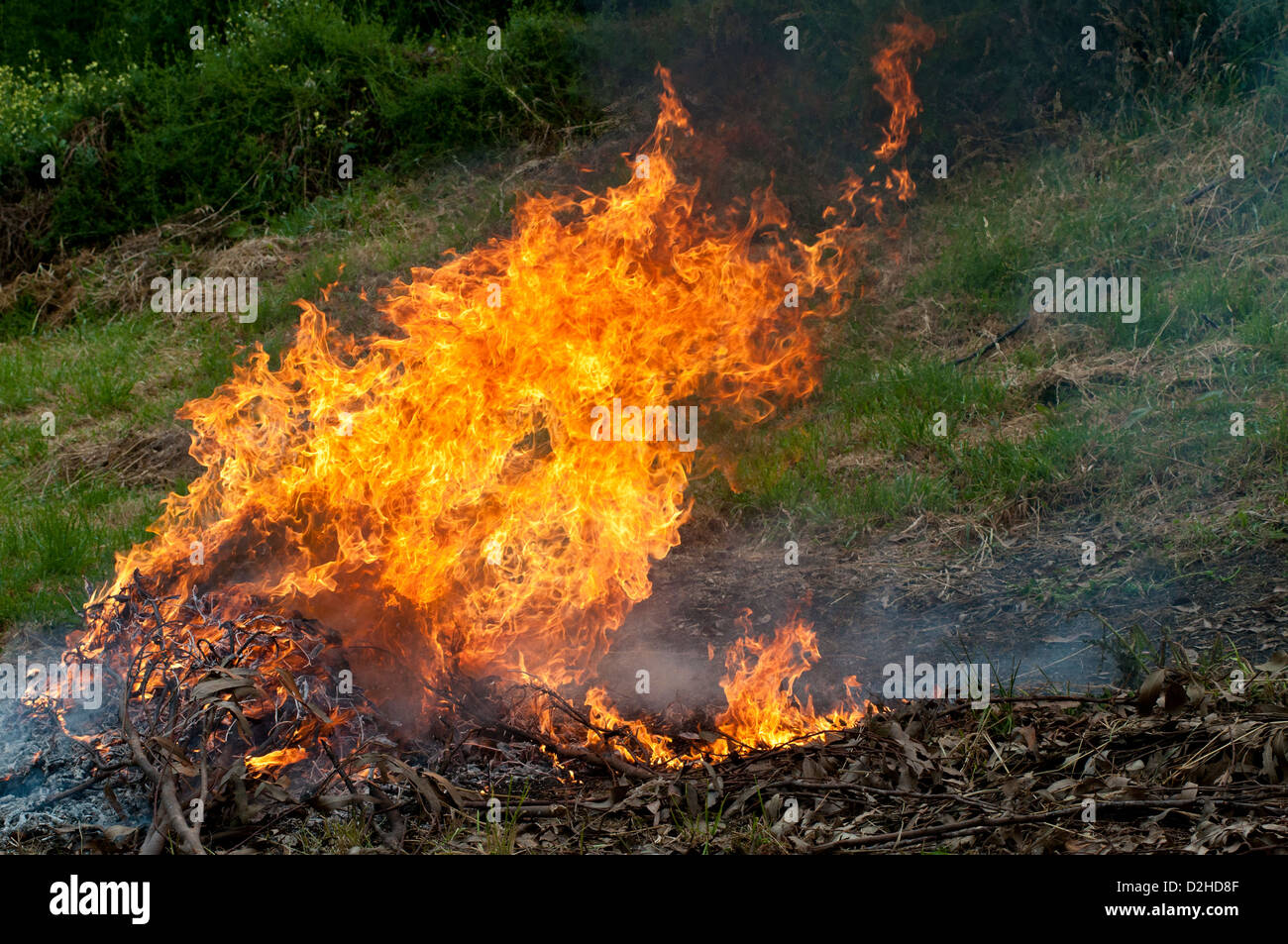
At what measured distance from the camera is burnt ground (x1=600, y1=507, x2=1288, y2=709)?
536cm

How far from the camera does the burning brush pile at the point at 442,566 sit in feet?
15.1

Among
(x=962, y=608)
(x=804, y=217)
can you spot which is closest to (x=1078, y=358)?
(x=962, y=608)

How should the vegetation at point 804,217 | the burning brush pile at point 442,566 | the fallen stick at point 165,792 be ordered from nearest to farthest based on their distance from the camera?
the fallen stick at point 165,792 < the burning brush pile at point 442,566 < the vegetation at point 804,217

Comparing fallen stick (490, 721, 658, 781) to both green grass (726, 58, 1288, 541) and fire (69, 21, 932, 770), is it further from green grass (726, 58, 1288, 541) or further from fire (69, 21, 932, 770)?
green grass (726, 58, 1288, 541)

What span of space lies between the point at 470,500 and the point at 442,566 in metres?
0.33

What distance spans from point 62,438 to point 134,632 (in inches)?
184

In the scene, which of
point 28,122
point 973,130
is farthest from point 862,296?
point 28,122

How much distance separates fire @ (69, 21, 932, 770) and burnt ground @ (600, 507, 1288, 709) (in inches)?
10.1

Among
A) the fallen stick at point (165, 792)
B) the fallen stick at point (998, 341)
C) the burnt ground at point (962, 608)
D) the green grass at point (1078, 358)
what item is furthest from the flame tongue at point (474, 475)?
the fallen stick at point (998, 341)

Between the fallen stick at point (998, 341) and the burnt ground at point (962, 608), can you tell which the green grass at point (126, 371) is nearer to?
the burnt ground at point (962, 608)

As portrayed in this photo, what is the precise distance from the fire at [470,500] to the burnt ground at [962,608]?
255mm

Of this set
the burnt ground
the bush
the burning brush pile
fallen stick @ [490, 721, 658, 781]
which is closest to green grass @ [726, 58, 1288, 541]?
the burnt ground

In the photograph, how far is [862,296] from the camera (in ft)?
30.4

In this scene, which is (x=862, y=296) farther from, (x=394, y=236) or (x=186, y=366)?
(x=186, y=366)
